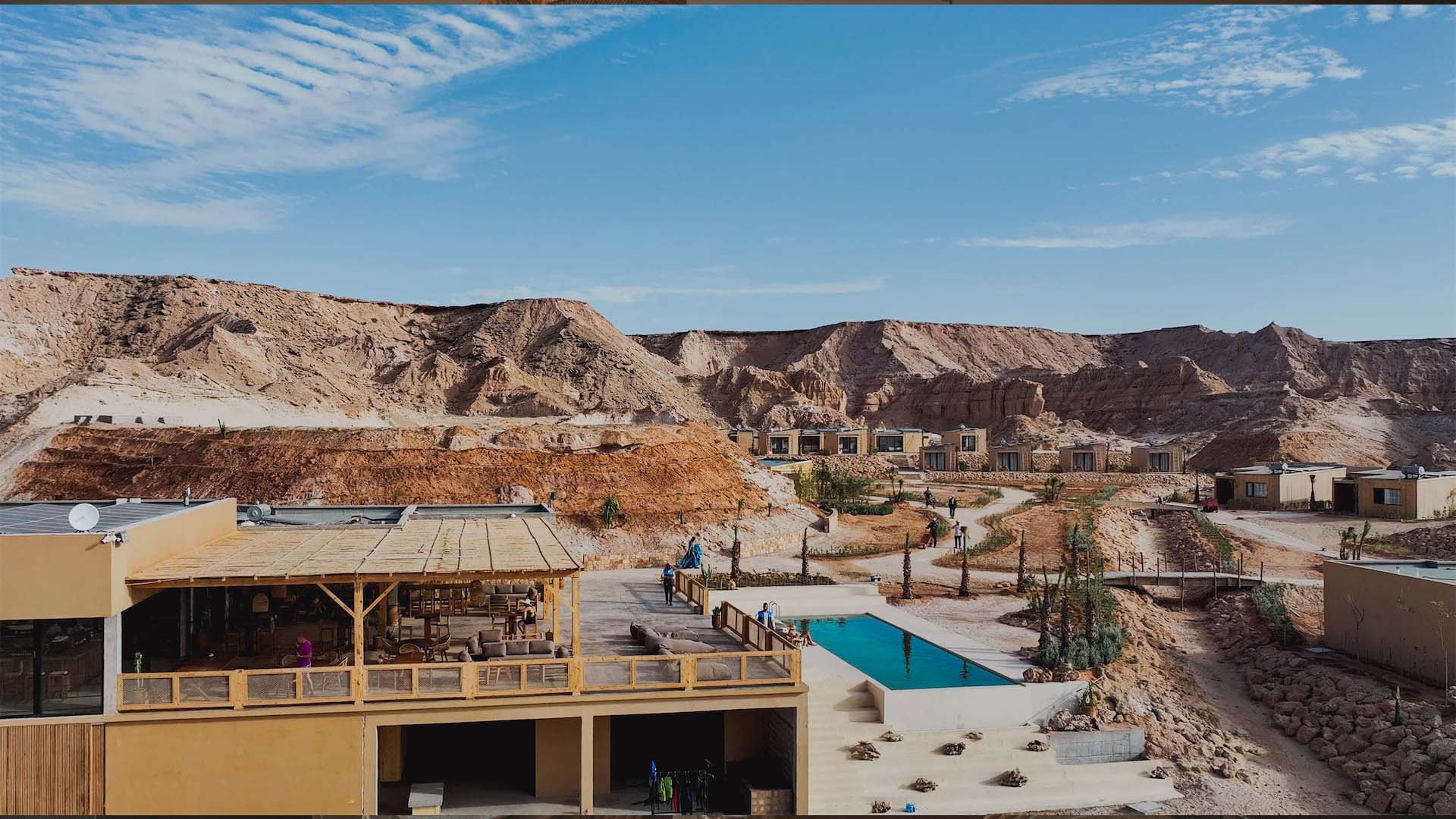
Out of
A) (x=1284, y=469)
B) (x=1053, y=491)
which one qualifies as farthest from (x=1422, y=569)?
(x=1284, y=469)

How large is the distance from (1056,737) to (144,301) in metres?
86.7

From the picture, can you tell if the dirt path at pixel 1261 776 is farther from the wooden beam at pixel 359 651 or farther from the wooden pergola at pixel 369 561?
the wooden beam at pixel 359 651

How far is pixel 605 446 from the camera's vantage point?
3588 cm

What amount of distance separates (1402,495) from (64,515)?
→ 41.0 meters

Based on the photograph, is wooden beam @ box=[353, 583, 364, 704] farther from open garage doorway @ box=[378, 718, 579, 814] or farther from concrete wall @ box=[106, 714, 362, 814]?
open garage doorway @ box=[378, 718, 579, 814]

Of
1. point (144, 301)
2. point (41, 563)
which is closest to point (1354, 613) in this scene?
point (41, 563)

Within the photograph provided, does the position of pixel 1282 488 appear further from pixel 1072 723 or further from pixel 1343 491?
pixel 1072 723

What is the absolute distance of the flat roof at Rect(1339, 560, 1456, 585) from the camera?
17734 millimetres

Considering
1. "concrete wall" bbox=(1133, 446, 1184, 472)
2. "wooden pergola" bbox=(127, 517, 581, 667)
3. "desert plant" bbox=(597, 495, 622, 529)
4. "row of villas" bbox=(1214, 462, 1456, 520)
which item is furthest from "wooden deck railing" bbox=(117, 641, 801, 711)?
"concrete wall" bbox=(1133, 446, 1184, 472)

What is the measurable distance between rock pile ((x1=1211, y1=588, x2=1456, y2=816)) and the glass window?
16.3 m

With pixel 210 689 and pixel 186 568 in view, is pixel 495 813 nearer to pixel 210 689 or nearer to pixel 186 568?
pixel 210 689

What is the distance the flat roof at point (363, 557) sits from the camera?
426 inches

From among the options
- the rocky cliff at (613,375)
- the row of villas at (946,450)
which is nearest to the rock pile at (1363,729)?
the row of villas at (946,450)

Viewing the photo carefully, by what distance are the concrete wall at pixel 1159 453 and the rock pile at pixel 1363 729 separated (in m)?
41.0
